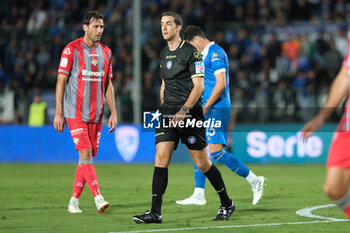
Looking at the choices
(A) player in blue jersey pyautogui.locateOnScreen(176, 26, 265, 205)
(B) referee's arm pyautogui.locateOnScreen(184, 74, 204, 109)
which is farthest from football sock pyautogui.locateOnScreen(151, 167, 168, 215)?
(A) player in blue jersey pyautogui.locateOnScreen(176, 26, 265, 205)

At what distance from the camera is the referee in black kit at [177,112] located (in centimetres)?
770

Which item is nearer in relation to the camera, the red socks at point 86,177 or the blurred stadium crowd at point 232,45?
the red socks at point 86,177

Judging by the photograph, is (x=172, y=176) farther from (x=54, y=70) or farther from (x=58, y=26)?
(x=58, y=26)

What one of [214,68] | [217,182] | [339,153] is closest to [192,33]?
[214,68]

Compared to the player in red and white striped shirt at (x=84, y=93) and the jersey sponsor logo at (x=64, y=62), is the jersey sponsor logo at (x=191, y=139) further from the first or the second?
the jersey sponsor logo at (x=64, y=62)

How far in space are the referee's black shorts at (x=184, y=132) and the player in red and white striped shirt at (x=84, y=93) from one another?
4.40 ft

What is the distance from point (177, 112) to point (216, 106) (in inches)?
69.3

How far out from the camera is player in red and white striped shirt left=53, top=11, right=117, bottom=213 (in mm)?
8758

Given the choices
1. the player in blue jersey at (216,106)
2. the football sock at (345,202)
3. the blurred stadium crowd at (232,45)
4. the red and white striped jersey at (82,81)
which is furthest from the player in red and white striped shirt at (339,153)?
the blurred stadium crowd at (232,45)

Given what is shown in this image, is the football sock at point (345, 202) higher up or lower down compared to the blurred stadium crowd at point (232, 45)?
lower down

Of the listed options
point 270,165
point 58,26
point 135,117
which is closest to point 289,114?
point 270,165

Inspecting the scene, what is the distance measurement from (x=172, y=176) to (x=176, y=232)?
770 centimetres

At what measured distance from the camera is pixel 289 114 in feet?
63.1

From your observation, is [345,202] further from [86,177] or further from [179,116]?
[86,177]
